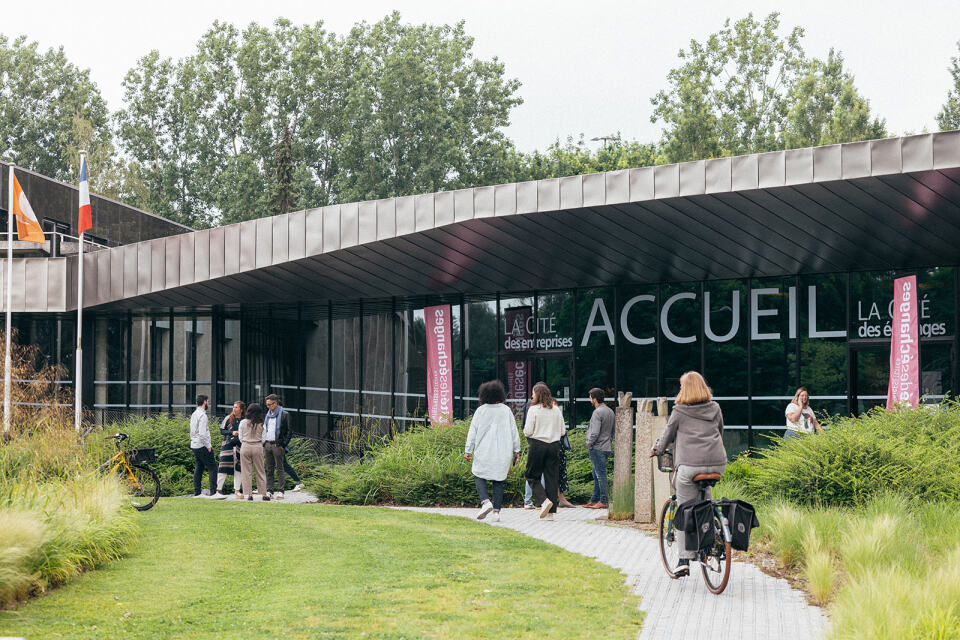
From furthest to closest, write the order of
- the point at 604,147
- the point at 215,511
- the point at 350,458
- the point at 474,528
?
the point at 604,147 < the point at 350,458 < the point at 215,511 < the point at 474,528

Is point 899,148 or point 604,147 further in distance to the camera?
point 604,147

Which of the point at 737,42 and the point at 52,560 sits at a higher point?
the point at 737,42

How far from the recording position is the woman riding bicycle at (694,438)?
7.89 m

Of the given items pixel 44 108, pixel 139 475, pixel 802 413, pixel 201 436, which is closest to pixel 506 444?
pixel 139 475

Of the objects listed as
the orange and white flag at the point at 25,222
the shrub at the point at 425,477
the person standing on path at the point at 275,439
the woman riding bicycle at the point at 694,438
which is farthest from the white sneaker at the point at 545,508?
the orange and white flag at the point at 25,222

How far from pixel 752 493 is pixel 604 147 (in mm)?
47500

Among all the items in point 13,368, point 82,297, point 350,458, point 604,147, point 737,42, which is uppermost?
point 737,42

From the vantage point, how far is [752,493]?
40.4ft

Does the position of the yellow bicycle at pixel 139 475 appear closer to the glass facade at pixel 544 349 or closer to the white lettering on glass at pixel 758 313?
the glass facade at pixel 544 349

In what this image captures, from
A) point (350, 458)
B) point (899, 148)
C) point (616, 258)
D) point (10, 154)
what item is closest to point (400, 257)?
point (616, 258)

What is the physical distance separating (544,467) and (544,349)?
836 cm

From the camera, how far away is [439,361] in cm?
2156

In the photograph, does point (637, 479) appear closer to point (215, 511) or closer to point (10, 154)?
point (215, 511)

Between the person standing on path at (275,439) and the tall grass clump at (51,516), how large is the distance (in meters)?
3.53
